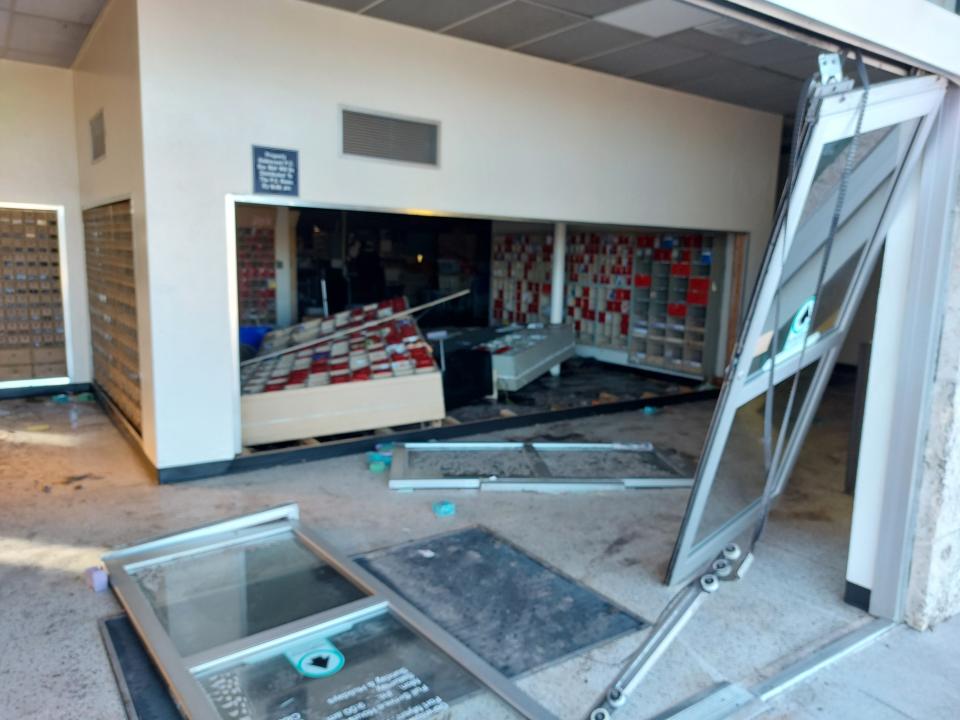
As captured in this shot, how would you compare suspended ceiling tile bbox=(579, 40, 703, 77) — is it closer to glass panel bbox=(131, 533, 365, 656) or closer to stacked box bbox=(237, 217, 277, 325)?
glass panel bbox=(131, 533, 365, 656)

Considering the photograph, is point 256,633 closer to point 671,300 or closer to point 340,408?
point 340,408

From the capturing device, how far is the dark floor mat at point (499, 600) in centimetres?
249

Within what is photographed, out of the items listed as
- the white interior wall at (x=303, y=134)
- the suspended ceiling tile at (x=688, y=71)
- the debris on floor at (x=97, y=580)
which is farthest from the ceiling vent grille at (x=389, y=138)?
the debris on floor at (x=97, y=580)

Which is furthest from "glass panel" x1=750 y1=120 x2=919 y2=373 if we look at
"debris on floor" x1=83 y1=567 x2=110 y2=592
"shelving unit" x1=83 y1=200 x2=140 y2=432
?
"shelving unit" x1=83 y1=200 x2=140 y2=432

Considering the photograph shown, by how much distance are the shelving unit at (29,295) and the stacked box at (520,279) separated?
5.02m

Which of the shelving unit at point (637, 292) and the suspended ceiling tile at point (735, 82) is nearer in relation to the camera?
the suspended ceiling tile at point (735, 82)

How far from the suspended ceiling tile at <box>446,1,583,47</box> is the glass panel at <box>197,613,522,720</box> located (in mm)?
3480

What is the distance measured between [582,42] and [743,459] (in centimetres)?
309

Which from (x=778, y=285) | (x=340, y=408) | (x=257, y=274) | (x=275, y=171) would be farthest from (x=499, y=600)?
(x=257, y=274)

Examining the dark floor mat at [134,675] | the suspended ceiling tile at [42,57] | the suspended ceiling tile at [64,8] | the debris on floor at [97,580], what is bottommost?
the dark floor mat at [134,675]

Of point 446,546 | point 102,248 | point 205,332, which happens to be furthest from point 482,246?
point 446,546

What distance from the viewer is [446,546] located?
327cm

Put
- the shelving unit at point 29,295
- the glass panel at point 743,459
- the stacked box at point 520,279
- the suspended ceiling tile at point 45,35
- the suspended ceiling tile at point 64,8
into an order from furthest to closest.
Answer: the stacked box at point 520,279
the shelving unit at point 29,295
the suspended ceiling tile at point 45,35
the suspended ceiling tile at point 64,8
the glass panel at point 743,459

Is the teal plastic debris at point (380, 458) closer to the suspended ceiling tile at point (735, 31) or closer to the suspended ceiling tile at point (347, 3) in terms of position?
the suspended ceiling tile at point (347, 3)
